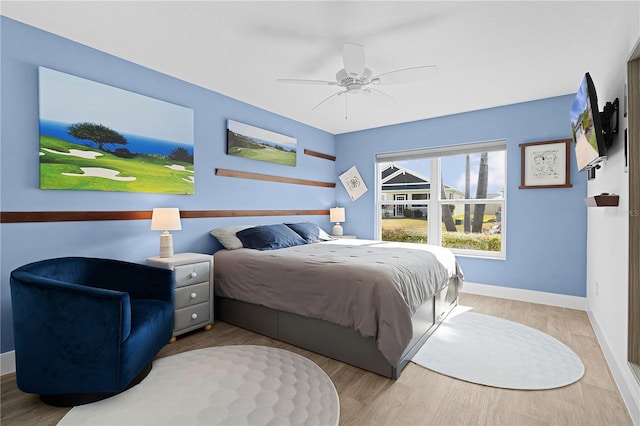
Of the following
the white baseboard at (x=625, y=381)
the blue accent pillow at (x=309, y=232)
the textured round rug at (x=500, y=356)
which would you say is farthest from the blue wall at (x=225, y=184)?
the white baseboard at (x=625, y=381)

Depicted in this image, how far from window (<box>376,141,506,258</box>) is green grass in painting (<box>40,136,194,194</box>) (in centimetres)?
324

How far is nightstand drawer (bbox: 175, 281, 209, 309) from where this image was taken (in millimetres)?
2727

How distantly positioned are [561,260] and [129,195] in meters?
4.81

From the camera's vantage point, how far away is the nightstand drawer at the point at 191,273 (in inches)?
108

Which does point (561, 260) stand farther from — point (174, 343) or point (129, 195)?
point (129, 195)

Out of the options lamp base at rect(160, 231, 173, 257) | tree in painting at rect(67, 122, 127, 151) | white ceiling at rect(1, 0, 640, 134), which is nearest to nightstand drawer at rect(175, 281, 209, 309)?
lamp base at rect(160, 231, 173, 257)

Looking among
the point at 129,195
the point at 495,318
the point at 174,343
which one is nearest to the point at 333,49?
the point at 129,195

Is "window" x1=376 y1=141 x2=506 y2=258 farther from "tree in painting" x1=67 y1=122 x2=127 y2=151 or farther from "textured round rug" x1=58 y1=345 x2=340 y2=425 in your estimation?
"tree in painting" x1=67 y1=122 x2=127 y2=151

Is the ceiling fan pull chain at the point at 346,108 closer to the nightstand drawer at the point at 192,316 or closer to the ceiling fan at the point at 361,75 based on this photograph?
the ceiling fan at the point at 361,75

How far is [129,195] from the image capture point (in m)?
2.88

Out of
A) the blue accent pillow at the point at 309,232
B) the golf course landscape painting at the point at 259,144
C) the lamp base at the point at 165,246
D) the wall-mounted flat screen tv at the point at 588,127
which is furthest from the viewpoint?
the blue accent pillow at the point at 309,232

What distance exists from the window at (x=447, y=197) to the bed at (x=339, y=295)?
120 centimetres

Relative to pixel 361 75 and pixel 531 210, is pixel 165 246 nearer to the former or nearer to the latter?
pixel 361 75

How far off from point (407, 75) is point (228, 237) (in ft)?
7.99
